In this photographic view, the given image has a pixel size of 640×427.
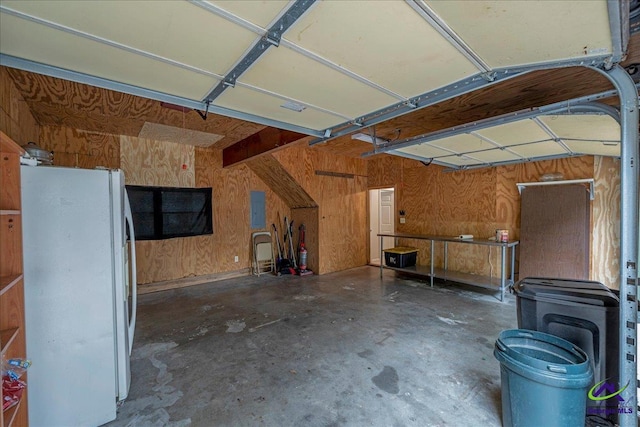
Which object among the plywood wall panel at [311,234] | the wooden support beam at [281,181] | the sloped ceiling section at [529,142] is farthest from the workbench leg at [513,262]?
the wooden support beam at [281,181]

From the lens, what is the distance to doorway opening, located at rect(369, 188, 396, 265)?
23.0ft

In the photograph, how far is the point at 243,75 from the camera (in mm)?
1557

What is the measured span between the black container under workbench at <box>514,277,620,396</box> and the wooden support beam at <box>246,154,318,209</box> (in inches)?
164

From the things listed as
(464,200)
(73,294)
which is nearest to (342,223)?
(464,200)

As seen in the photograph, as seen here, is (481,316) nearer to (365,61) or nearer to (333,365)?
(333,365)

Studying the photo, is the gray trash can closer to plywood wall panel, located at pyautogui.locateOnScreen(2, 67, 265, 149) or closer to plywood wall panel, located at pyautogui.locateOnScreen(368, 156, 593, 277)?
plywood wall panel, located at pyautogui.locateOnScreen(368, 156, 593, 277)

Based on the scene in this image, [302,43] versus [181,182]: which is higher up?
[302,43]

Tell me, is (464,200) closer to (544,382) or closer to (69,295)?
(544,382)

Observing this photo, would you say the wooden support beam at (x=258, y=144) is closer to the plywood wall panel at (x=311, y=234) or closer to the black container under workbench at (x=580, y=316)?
the plywood wall panel at (x=311, y=234)

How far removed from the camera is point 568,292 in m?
1.74

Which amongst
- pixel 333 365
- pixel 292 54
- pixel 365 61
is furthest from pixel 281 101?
pixel 333 365

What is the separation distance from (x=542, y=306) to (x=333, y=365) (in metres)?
1.72

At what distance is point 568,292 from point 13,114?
4949 millimetres

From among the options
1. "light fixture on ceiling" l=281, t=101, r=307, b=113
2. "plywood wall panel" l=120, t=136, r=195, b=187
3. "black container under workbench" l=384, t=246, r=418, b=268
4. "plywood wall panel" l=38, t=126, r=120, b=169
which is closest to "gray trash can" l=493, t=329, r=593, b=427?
"light fixture on ceiling" l=281, t=101, r=307, b=113
